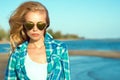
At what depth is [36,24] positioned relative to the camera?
4086 mm

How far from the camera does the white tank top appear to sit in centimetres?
404

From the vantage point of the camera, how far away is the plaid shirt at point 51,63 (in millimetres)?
4020

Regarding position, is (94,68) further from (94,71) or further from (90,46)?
(90,46)

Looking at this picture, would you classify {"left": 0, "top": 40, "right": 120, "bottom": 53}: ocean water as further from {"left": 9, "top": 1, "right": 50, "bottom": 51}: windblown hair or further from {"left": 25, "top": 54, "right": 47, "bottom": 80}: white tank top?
{"left": 25, "top": 54, "right": 47, "bottom": 80}: white tank top

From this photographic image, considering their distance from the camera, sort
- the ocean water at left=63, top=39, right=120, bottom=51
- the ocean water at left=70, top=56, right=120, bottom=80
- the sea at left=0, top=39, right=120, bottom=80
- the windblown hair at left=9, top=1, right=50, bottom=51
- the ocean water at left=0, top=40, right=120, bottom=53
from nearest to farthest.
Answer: the windblown hair at left=9, top=1, right=50, bottom=51 < the ocean water at left=70, top=56, right=120, bottom=80 < the sea at left=0, top=39, right=120, bottom=80 < the ocean water at left=0, top=40, right=120, bottom=53 < the ocean water at left=63, top=39, right=120, bottom=51

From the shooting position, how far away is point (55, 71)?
13.2ft

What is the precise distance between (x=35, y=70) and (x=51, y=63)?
181 millimetres

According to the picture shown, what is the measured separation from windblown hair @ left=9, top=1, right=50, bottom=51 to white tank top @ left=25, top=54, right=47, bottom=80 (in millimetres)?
338

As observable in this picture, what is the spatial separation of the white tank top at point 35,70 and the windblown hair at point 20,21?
338 mm

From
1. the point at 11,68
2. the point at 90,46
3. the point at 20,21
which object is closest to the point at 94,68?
the point at 20,21

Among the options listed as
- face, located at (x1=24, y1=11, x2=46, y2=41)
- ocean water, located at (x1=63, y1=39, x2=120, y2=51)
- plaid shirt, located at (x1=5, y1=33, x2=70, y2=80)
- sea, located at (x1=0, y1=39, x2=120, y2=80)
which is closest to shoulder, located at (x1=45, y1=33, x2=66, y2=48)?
plaid shirt, located at (x1=5, y1=33, x2=70, y2=80)

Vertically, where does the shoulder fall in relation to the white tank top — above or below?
above

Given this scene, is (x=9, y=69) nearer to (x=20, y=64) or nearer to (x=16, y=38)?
(x=20, y=64)

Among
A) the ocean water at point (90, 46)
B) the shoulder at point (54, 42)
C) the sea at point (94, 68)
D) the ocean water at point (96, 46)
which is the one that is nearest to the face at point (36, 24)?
the shoulder at point (54, 42)
